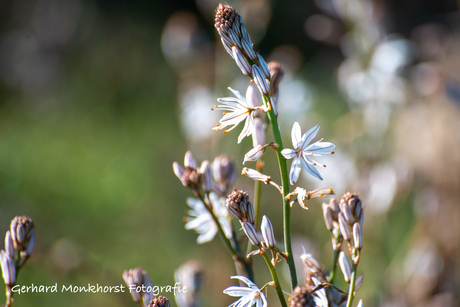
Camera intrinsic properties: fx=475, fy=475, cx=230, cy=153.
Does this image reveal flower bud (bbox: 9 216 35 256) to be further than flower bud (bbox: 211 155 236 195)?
No

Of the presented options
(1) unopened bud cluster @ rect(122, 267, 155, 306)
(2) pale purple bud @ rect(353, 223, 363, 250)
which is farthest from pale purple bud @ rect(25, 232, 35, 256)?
(2) pale purple bud @ rect(353, 223, 363, 250)

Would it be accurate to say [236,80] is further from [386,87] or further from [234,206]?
[234,206]

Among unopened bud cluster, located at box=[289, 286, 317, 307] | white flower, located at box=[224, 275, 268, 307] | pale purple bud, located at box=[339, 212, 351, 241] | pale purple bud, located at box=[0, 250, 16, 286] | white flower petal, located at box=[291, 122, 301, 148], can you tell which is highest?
white flower petal, located at box=[291, 122, 301, 148]

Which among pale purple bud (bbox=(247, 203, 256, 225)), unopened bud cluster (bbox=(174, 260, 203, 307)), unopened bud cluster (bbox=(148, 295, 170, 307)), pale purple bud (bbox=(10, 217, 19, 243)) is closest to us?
unopened bud cluster (bbox=(148, 295, 170, 307))

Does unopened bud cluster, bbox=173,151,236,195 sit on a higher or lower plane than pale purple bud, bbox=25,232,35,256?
higher

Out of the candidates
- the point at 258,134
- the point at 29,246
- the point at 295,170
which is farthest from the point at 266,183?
the point at 29,246

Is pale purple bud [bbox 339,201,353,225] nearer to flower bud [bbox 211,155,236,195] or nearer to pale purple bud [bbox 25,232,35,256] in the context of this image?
flower bud [bbox 211,155,236,195]

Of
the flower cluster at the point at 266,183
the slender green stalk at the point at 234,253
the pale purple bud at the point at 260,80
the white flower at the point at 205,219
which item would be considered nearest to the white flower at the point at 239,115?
the flower cluster at the point at 266,183
